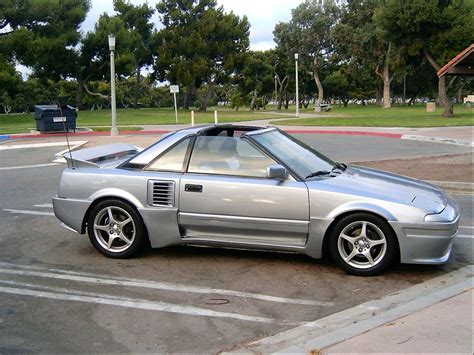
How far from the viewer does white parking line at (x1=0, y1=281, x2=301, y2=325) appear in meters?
4.51

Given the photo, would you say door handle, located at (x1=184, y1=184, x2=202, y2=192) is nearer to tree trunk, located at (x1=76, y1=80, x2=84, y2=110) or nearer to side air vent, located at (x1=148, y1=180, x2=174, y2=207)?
side air vent, located at (x1=148, y1=180, x2=174, y2=207)

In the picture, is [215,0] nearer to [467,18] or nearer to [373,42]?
[373,42]

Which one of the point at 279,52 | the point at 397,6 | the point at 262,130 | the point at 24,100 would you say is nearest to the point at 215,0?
the point at 279,52

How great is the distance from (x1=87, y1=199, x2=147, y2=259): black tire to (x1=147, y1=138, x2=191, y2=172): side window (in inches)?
21.1

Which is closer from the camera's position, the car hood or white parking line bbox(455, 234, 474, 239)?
the car hood

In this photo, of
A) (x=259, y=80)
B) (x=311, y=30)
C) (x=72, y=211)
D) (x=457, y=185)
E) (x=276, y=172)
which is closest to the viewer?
(x=276, y=172)

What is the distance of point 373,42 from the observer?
60.3 metres

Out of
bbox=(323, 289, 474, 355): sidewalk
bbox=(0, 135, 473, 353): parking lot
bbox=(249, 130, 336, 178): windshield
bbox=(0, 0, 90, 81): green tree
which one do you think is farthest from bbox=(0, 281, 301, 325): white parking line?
bbox=(0, 0, 90, 81): green tree

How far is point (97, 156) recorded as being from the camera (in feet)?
21.8

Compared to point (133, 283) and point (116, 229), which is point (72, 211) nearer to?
point (116, 229)

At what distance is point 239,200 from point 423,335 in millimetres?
2331

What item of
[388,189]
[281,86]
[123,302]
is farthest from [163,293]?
[281,86]

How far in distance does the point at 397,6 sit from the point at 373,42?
2384 centimetres

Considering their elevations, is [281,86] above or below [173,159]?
above
